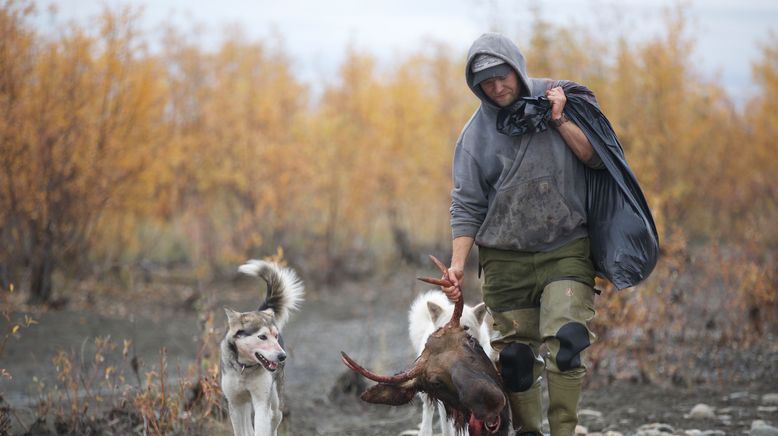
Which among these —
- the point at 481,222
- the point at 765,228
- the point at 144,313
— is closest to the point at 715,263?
the point at 765,228

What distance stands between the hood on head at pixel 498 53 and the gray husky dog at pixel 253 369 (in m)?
1.77

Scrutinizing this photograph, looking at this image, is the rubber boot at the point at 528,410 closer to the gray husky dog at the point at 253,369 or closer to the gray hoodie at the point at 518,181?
the gray hoodie at the point at 518,181

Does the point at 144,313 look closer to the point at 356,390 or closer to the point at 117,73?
the point at 117,73

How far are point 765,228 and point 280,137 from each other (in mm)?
7623

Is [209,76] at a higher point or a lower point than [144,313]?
higher

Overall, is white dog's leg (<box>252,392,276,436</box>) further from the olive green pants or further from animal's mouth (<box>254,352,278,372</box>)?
the olive green pants

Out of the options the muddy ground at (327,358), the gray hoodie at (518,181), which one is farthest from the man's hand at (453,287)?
the muddy ground at (327,358)

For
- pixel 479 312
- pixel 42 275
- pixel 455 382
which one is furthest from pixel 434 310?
pixel 42 275

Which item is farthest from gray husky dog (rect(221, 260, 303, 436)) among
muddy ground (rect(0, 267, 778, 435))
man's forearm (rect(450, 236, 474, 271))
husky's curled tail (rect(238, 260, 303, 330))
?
man's forearm (rect(450, 236, 474, 271))

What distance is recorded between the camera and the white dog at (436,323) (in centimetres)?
573

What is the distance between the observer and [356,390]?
8.27m

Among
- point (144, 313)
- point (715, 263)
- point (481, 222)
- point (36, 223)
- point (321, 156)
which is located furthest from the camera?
point (321, 156)

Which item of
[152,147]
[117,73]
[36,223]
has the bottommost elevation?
[36,223]

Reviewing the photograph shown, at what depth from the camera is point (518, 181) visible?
485 centimetres
